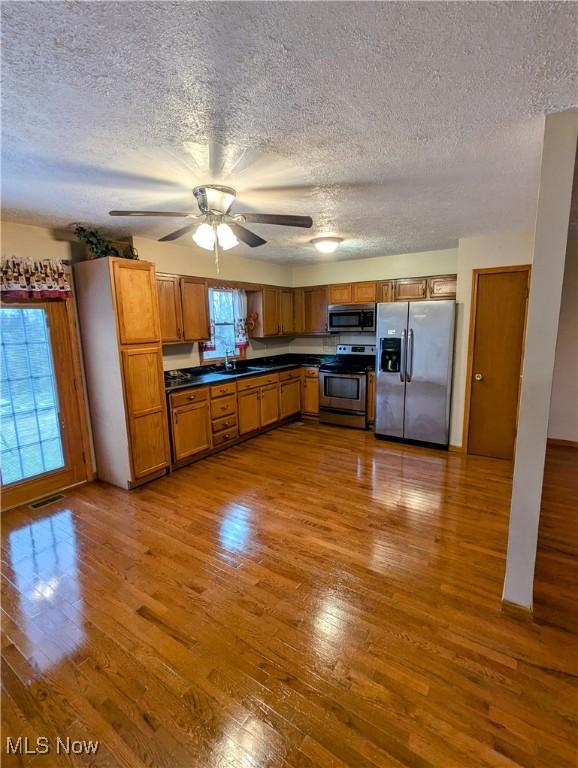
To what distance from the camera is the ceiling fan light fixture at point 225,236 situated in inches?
98.0

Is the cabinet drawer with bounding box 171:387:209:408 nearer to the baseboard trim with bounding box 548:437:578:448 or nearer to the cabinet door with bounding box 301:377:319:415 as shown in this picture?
the cabinet door with bounding box 301:377:319:415

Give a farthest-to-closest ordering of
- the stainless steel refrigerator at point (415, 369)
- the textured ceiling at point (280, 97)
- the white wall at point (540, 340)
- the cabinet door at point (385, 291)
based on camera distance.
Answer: the cabinet door at point (385, 291)
the stainless steel refrigerator at point (415, 369)
the white wall at point (540, 340)
the textured ceiling at point (280, 97)

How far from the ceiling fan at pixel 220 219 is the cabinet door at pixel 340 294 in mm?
3074

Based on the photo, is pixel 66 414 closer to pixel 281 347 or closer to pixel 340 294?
pixel 281 347

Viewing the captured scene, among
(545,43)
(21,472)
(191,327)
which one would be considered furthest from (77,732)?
(191,327)

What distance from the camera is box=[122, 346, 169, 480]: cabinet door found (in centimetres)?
345

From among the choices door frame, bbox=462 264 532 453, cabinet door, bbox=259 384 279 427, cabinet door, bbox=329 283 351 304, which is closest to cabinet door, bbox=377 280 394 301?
cabinet door, bbox=329 283 351 304

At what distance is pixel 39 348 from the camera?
3.34m

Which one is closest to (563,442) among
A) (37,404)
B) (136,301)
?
(136,301)

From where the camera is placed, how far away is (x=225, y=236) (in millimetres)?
2541

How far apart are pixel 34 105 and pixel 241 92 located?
856 mm

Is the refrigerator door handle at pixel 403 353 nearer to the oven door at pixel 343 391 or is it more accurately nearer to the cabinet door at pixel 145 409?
the oven door at pixel 343 391

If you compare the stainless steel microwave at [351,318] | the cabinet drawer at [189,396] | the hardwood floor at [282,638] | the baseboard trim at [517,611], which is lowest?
the hardwood floor at [282,638]

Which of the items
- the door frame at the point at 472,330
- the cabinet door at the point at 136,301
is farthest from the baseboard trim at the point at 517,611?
the cabinet door at the point at 136,301
